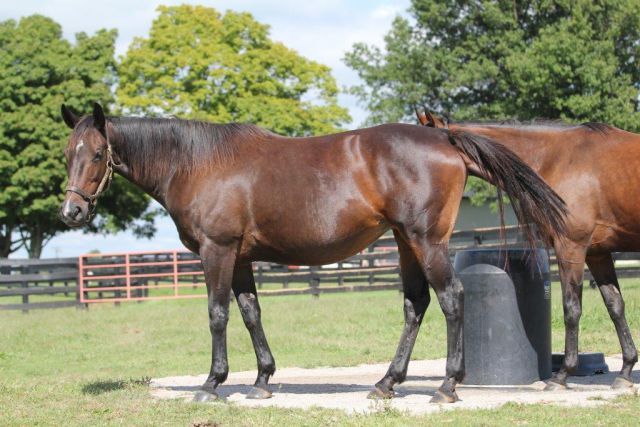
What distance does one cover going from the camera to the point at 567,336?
792 cm

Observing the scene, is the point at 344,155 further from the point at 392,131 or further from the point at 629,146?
the point at 629,146

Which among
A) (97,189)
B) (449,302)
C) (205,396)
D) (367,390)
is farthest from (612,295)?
(97,189)

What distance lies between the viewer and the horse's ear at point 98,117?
7586 mm

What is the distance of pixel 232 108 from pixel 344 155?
108 ft

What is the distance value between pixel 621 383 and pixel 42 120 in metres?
32.7

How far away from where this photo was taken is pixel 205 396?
7.48 meters

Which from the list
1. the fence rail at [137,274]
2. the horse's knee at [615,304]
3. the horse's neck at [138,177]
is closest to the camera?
the horse's neck at [138,177]

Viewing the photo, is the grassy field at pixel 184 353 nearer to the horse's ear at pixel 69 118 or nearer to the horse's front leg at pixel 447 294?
the horse's front leg at pixel 447 294

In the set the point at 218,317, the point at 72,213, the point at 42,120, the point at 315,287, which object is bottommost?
the point at 315,287

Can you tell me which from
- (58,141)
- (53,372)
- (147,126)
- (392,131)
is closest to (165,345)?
(53,372)

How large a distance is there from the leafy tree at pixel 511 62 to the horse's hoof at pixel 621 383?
70.8 ft

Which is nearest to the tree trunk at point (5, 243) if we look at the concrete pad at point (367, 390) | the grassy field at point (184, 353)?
the grassy field at point (184, 353)

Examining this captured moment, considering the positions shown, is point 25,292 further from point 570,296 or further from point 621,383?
point 621,383

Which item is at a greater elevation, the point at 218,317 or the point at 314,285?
the point at 218,317
